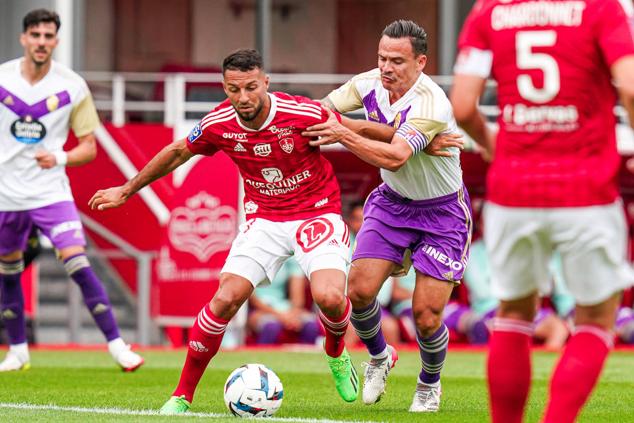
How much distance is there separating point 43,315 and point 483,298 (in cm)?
597

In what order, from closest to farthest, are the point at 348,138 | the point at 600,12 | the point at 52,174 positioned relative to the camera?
the point at 600,12 < the point at 348,138 < the point at 52,174

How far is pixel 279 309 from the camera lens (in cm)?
1633

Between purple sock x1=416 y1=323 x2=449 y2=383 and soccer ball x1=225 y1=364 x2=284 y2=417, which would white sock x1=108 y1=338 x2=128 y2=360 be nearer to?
purple sock x1=416 y1=323 x2=449 y2=383

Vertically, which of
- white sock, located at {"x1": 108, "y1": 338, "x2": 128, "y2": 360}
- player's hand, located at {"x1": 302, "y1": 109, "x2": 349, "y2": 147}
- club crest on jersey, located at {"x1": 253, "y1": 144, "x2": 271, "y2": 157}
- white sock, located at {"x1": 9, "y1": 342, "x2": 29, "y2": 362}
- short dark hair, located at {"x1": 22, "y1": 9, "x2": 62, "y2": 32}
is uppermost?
short dark hair, located at {"x1": 22, "y1": 9, "x2": 62, "y2": 32}

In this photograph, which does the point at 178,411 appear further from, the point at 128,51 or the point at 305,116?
the point at 128,51

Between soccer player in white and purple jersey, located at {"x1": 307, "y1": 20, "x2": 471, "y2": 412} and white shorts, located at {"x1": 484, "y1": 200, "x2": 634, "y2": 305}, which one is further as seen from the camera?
soccer player in white and purple jersey, located at {"x1": 307, "y1": 20, "x2": 471, "y2": 412}

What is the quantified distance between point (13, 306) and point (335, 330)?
4.14 m

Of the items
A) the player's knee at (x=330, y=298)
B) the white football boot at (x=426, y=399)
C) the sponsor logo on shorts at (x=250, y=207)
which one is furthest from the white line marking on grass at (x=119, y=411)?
the sponsor logo on shorts at (x=250, y=207)

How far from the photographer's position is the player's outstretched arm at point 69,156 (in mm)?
10234

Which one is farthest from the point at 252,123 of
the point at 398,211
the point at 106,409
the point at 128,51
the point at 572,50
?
the point at 128,51

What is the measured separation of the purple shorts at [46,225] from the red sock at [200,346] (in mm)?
3555

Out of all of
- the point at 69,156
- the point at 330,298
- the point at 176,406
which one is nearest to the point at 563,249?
the point at 330,298

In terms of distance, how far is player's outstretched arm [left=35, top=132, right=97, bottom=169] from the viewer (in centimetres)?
1023

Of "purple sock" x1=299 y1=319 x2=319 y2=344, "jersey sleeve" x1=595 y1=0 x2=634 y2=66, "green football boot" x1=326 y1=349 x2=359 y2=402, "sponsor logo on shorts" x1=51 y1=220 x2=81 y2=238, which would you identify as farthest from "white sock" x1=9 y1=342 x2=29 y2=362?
"jersey sleeve" x1=595 y1=0 x2=634 y2=66
